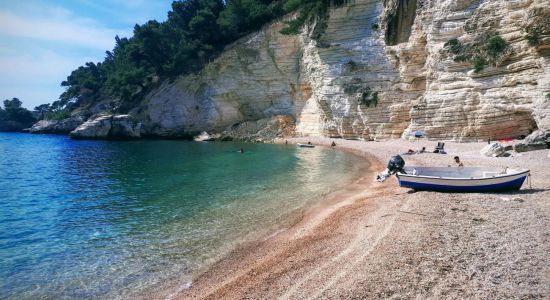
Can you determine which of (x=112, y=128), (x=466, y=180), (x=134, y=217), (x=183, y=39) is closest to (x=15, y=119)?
(x=112, y=128)

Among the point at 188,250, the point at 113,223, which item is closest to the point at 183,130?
the point at 113,223

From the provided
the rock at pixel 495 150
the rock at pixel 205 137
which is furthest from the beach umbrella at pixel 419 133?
the rock at pixel 205 137

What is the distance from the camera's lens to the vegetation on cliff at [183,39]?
4584cm

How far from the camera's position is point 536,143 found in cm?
1788

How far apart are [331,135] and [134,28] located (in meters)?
37.3

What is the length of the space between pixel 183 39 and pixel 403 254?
1938 inches

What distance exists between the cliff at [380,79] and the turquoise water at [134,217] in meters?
9.76

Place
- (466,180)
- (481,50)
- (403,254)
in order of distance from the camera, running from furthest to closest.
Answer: (481,50), (466,180), (403,254)

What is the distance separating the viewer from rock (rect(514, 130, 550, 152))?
58.4ft

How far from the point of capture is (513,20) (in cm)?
2206

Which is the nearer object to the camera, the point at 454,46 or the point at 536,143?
the point at 536,143

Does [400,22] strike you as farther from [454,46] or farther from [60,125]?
[60,125]

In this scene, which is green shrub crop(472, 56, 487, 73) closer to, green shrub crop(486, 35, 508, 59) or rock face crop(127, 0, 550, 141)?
rock face crop(127, 0, 550, 141)

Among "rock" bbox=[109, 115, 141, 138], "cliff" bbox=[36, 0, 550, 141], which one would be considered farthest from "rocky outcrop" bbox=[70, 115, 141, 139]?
"cliff" bbox=[36, 0, 550, 141]
